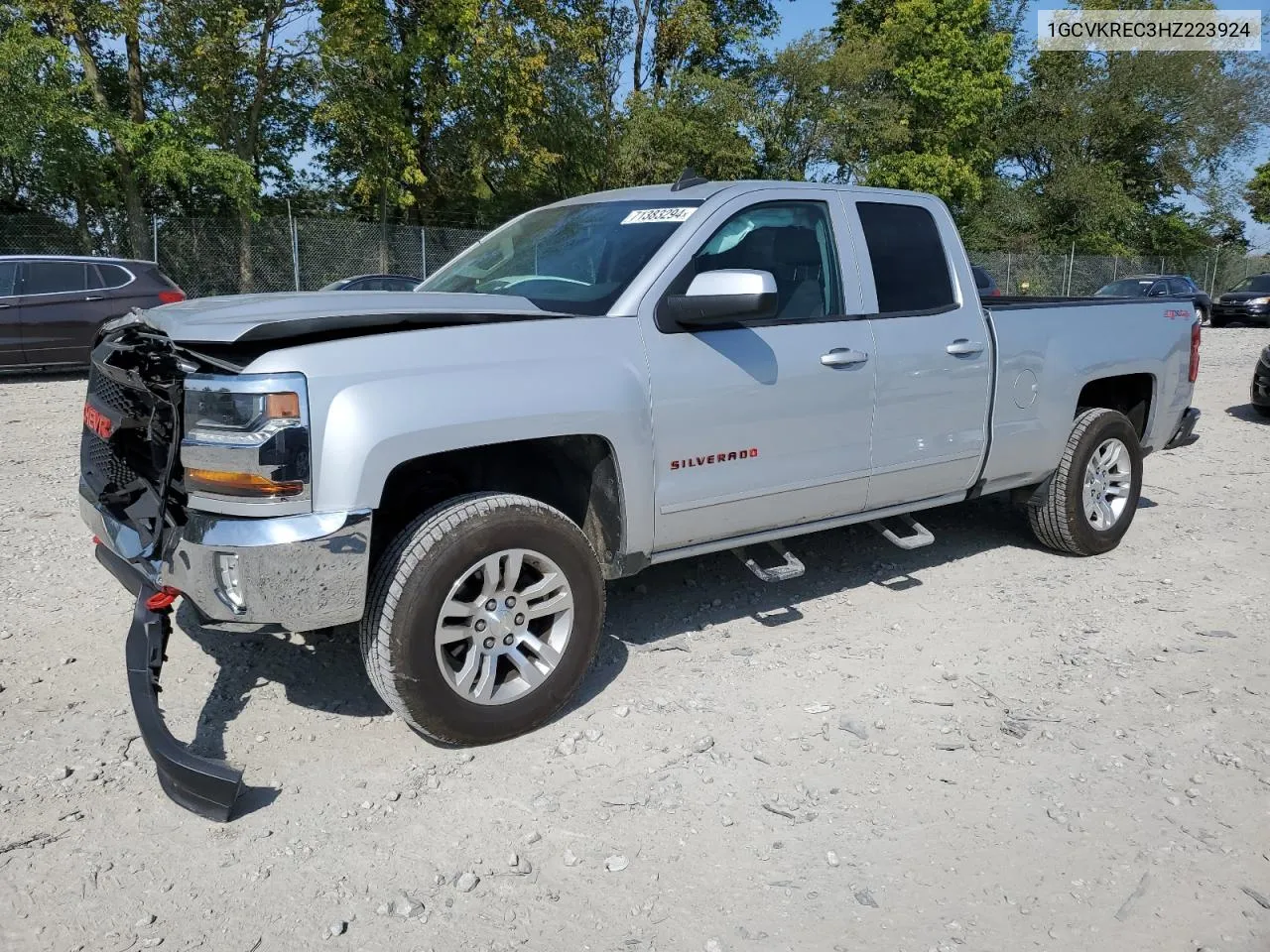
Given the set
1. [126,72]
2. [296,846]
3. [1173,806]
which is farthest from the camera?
[126,72]

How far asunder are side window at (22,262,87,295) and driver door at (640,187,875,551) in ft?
34.4

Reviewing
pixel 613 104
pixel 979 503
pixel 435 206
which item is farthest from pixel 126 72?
pixel 979 503

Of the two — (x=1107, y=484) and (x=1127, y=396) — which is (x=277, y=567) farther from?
(x=1127, y=396)

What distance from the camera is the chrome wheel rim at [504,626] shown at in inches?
133

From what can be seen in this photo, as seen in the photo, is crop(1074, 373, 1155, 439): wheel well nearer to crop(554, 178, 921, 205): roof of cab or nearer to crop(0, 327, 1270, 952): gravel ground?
crop(0, 327, 1270, 952): gravel ground

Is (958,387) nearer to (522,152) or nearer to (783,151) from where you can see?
(522,152)

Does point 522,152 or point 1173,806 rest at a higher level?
point 522,152

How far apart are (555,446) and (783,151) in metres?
28.0

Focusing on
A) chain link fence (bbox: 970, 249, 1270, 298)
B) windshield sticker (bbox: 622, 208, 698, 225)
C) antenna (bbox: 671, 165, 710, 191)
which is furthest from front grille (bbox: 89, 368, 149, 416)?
chain link fence (bbox: 970, 249, 1270, 298)

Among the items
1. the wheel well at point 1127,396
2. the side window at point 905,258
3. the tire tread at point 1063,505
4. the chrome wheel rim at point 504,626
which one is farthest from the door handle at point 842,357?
the wheel well at point 1127,396

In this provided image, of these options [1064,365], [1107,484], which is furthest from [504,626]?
[1107,484]

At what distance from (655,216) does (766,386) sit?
87 centimetres

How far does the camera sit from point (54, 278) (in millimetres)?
11797

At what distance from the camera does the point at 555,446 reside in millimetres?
3789
